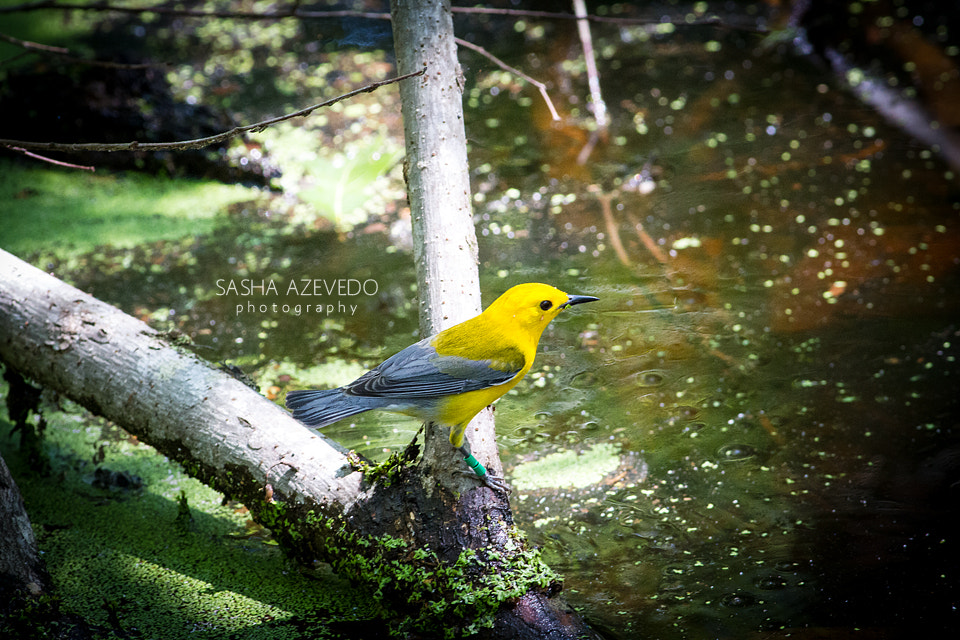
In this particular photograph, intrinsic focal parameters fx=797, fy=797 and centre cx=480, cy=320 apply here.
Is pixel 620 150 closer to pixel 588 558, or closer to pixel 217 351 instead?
pixel 217 351

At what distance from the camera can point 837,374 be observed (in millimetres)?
3297

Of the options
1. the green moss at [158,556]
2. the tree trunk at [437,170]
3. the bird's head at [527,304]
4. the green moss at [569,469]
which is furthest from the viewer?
the green moss at [569,469]

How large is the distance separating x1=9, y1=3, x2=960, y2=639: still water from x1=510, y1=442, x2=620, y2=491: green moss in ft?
0.06

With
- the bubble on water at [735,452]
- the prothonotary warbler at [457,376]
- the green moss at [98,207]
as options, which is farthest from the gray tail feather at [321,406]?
the green moss at [98,207]

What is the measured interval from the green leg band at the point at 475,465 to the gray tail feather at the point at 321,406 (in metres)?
0.31

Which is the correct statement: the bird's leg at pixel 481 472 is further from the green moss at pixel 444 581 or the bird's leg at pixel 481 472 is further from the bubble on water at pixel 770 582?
the bubble on water at pixel 770 582

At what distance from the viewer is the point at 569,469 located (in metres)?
2.94

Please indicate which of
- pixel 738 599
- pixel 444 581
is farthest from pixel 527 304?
pixel 738 599

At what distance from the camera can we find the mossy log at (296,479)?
84.4 inches

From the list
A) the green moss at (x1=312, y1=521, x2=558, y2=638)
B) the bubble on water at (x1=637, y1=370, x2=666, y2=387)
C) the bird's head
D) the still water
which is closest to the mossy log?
the green moss at (x1=312, y1=521, x2=558, y2=638)

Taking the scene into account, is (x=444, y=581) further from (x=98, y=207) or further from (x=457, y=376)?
(x=98, y=207)

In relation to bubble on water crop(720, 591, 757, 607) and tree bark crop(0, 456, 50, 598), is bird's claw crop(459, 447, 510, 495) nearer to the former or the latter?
bubble on water crop(720, 591, 757, 607)

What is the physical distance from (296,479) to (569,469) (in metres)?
1.02

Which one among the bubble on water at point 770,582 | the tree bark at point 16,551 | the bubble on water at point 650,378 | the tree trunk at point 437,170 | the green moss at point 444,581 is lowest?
the bubble on water at point 770,582
